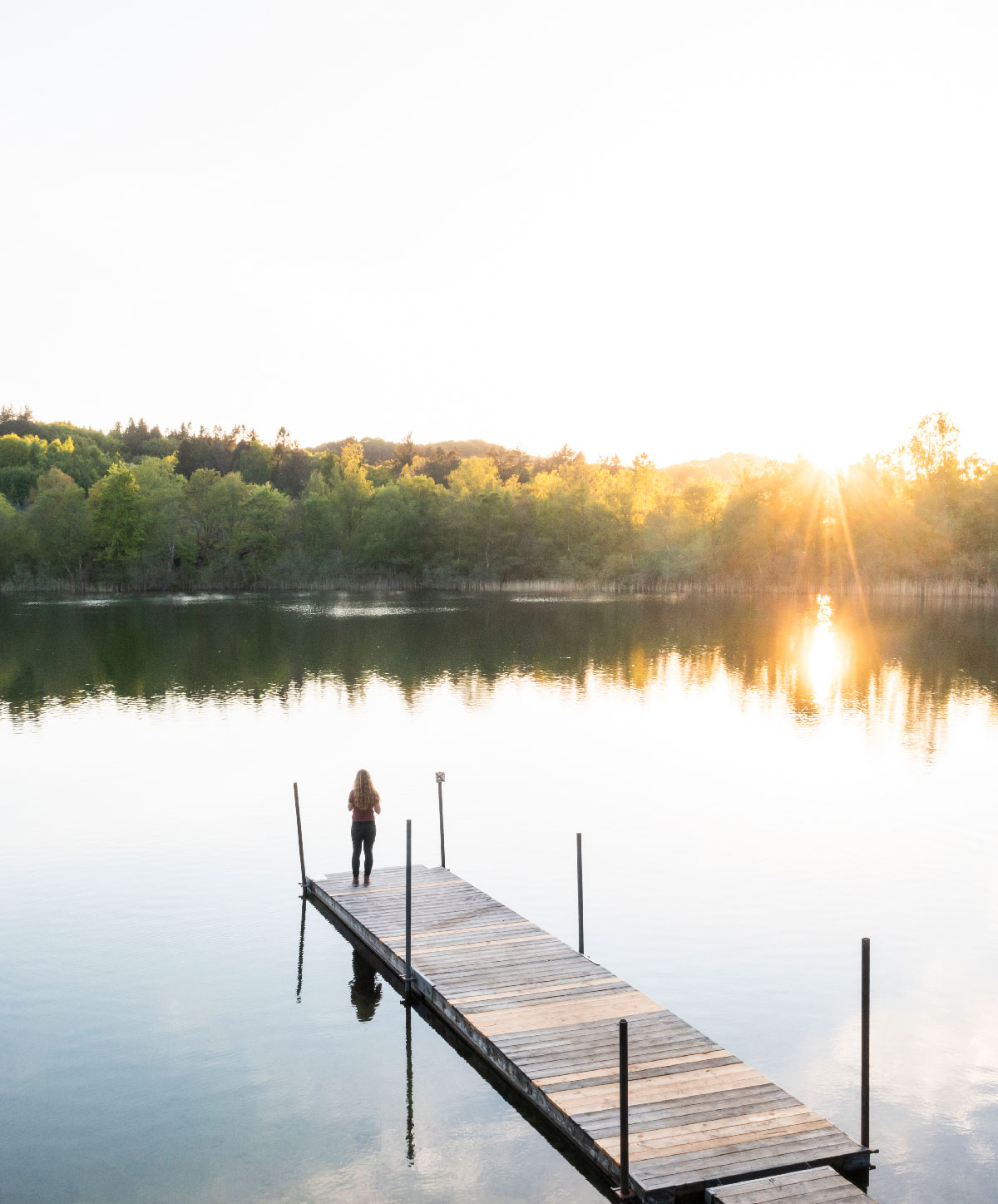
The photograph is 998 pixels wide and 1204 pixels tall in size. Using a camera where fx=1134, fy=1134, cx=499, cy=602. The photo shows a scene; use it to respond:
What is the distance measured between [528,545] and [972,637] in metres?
62.2

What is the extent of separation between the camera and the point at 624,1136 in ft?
30.9

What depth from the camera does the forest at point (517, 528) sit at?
329 feet

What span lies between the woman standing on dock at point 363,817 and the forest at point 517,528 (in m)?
85.4

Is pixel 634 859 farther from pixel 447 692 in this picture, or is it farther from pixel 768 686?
pixel 768 686

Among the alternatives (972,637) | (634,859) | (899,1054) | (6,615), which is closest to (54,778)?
(634,859)

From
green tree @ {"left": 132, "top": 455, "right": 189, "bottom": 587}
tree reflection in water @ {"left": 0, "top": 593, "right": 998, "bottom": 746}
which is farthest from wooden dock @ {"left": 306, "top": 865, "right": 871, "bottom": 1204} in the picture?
green tree @ {"left": 132, "top": 455, "right": 189, "bottom": 587}

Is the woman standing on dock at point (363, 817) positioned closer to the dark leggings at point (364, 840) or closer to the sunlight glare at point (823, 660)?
the dark leggings at point (364, 840)

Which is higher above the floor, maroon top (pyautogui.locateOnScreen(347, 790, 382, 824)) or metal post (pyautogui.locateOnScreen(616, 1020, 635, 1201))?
maroon top (pyautogui.locateOnScreen(347, 790, 382, 824))

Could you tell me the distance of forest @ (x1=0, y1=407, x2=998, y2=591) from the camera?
100m

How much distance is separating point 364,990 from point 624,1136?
5.88 meters

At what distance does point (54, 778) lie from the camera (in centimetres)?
2698

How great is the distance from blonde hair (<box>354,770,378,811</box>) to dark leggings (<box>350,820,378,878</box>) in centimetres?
24

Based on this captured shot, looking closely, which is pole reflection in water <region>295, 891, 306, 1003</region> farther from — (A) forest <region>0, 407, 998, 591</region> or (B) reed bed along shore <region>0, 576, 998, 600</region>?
(A) forest <region>0, 407, 998, 591</region>

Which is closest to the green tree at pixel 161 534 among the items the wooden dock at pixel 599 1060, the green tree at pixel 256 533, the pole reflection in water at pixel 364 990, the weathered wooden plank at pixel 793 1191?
the green tree at pixel 256 533
